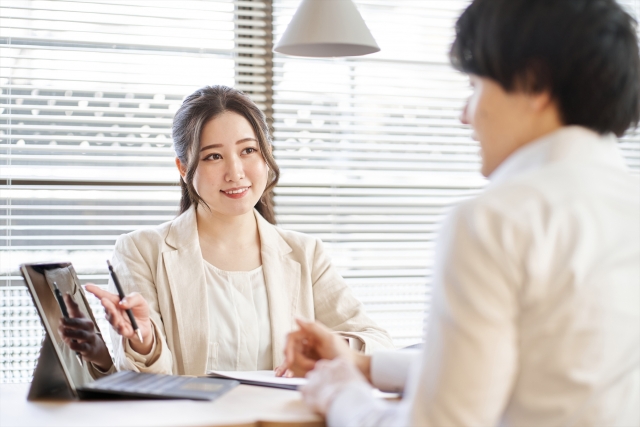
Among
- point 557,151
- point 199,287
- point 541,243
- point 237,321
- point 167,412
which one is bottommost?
point 237,321

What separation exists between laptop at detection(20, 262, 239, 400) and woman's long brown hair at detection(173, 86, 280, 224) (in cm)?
90

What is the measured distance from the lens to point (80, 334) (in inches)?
61.1

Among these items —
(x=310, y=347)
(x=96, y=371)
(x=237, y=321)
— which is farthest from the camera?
(x=237, y=321)

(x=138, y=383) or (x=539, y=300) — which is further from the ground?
(x=539, y=300)

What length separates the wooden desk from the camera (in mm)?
1243

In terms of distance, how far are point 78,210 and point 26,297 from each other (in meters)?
0.45

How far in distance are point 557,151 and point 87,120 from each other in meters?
2.69

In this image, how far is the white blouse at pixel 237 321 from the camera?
229 centimetres

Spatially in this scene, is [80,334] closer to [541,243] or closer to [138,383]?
[138,383]

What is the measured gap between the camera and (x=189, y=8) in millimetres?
3385

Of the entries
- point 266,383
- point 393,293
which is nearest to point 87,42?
point 393,293

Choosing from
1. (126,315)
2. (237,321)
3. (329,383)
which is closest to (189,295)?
(237,321)

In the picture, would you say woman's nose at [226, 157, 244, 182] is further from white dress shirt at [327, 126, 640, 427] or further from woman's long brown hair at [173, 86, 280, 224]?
white dress shirt at [327, 126, 640, 427]

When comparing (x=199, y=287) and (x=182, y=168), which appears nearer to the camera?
(x=199, y=287)
